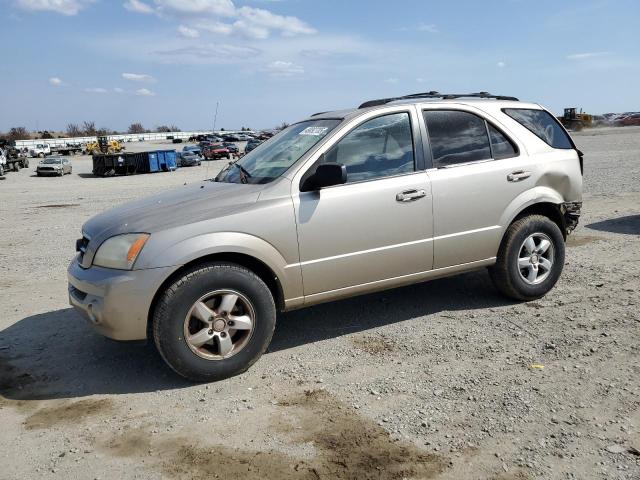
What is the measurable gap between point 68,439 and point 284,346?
5.96 feet

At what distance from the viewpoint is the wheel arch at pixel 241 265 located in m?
3.97

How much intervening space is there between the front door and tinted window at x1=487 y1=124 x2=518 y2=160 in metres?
→ 0.85

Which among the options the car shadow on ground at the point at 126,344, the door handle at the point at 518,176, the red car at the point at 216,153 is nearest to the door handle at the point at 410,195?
the door handle at the point at 518,176

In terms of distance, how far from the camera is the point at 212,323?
13.3ft

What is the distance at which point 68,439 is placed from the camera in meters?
3.40

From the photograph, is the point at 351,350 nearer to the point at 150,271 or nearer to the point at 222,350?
the point at 222,350

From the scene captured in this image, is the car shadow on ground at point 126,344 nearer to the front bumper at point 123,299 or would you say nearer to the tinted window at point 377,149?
the front bumper at point 123,299

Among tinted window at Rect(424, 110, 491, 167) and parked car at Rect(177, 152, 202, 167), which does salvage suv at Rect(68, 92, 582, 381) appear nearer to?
tinted window at Rect(424, 110, 491, 167)

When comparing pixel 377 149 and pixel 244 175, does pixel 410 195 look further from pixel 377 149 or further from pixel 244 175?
pixel 244 175

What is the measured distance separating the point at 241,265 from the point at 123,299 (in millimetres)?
845

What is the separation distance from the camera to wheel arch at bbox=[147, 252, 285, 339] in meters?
3.97

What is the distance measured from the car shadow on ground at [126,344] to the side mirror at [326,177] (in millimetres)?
1344

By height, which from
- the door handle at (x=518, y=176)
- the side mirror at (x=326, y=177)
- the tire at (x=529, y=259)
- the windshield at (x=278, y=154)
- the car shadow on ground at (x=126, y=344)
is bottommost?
the car shadow on ground at (x=126, y=344)

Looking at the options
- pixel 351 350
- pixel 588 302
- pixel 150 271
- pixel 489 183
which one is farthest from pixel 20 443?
pixel 588 302
